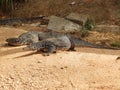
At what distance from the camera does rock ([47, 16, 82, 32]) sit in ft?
35.7

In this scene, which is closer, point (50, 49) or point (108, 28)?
point (50, 49)

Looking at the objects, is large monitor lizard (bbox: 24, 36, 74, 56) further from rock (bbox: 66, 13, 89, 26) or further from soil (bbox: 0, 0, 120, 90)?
rock (bbox: 66, 13, 89, 26)

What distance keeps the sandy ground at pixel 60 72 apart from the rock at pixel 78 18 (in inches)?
136

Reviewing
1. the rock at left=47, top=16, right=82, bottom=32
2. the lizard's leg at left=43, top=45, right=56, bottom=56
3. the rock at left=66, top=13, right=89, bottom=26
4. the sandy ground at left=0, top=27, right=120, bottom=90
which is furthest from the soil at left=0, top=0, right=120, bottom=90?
the rock at left=66, top=13, right=89, bottom=26

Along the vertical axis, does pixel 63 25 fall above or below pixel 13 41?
above

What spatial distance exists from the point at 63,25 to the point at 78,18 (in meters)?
0.50

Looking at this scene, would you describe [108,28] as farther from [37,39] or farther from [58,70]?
[58,70]

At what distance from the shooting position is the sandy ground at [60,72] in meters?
6.03

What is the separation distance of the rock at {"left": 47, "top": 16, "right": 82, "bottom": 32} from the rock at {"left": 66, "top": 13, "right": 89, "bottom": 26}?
127mm

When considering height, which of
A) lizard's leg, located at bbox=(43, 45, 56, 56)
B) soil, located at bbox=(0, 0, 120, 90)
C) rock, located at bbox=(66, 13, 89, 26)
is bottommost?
soil, located at bbox=(0, 0, 120, 90)

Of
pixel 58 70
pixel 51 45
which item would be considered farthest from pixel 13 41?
pixel 58 70

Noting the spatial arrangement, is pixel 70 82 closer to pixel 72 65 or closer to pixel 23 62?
pixel 72 65

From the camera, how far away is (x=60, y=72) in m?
6.42

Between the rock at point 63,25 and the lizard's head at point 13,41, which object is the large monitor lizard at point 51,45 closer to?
the lizard's head at point 13,41
